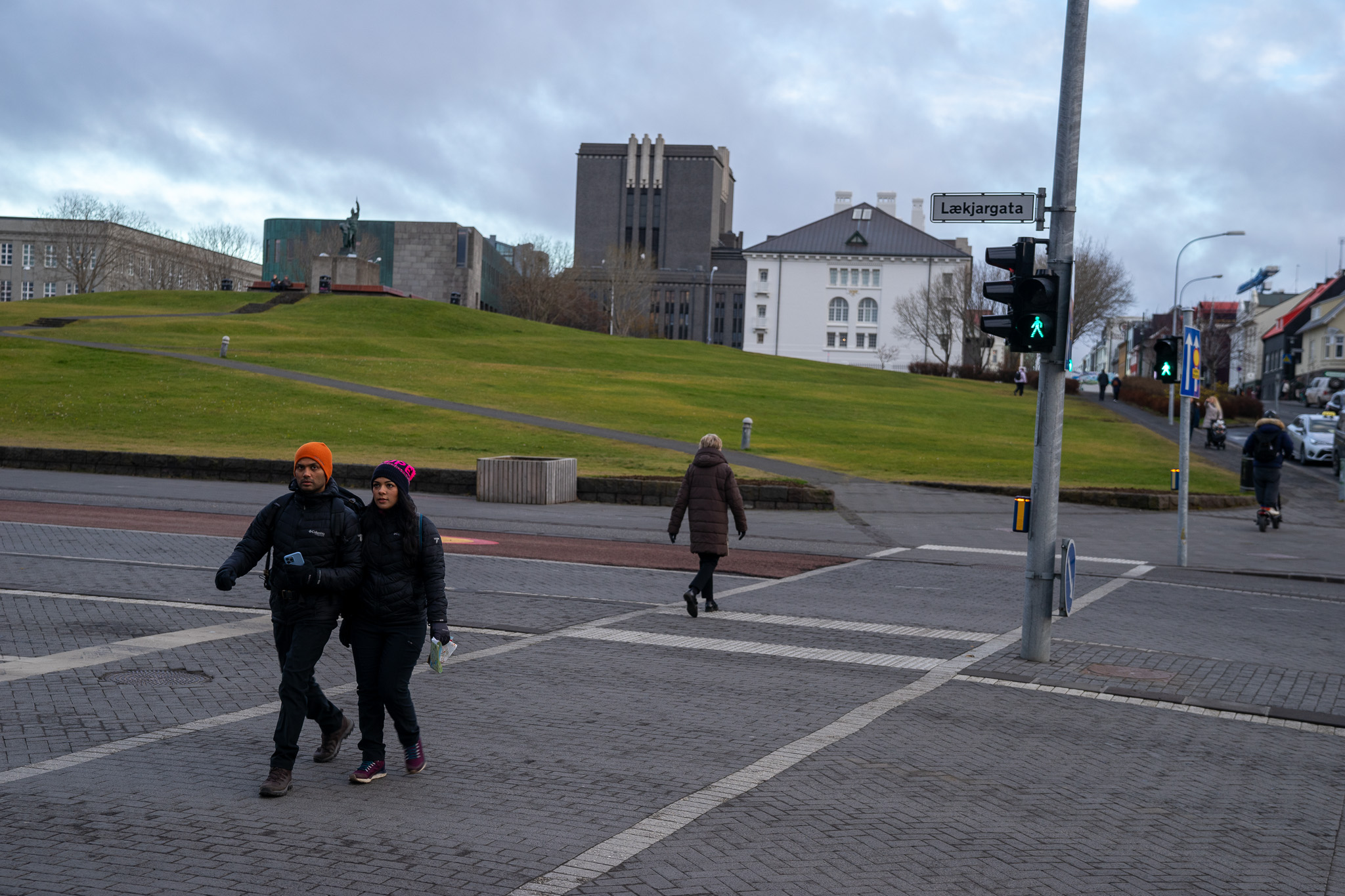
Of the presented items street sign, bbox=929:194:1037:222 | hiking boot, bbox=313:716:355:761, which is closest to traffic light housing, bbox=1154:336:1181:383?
street sign, bbox=929:194:1037:222

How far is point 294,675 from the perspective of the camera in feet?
19.0

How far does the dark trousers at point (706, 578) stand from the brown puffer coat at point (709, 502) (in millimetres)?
106

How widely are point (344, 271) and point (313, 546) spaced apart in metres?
74.7

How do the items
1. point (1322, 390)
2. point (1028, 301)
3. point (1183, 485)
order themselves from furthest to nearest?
1. point (1322, 390)
2. point (1183, 485)
3. point (1028, 301)

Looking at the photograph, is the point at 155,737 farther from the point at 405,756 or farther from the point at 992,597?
the point at 992,597

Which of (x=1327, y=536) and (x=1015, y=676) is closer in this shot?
(x=1015, y=676)

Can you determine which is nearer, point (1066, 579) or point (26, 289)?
point (1066, 579)

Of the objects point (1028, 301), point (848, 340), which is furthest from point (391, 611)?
point (848, 340)

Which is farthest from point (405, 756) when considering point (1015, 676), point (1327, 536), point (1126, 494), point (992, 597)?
point (1126, 494)

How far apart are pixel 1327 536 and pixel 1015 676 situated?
14.8 meters

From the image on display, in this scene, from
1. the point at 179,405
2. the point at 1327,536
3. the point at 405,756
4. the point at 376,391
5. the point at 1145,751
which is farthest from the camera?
the point at 376,391

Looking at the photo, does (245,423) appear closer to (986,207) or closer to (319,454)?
(986,207)

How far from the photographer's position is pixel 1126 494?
24641mm

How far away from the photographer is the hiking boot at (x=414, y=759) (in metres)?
6.03
